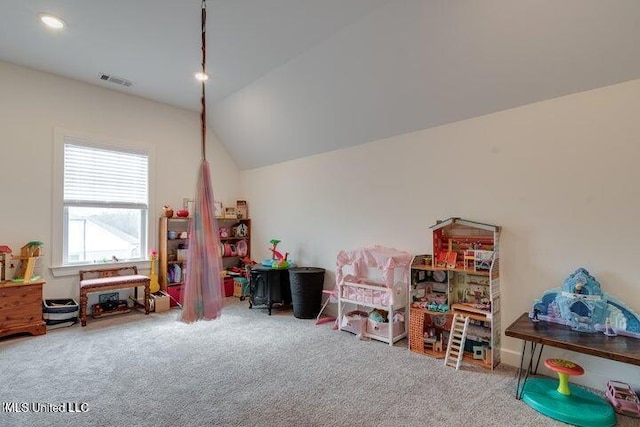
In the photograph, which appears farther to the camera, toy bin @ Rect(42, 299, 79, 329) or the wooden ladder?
toy bin @ Rect(42, 299, 79, 329)

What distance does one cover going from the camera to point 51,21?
304 cm

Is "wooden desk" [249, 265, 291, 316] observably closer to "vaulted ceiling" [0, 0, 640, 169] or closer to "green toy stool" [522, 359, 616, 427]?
"vaulted ceiling" [0, 0, 640, 169]

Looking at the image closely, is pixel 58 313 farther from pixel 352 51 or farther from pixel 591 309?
pixel 591 309

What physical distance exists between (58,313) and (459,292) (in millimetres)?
4718

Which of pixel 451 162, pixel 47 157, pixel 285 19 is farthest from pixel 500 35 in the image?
pixel 47 157

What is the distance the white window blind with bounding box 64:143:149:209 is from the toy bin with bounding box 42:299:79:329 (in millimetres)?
1316

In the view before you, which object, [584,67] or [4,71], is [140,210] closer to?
[4,71]

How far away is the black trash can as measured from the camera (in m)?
4.35

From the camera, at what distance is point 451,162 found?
3404 mm

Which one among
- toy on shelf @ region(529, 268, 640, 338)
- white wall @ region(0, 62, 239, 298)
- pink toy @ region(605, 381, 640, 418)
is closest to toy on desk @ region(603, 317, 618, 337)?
toy on shelf @ region(529, 268, 640, 338)

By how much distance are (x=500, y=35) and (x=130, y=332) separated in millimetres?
4823

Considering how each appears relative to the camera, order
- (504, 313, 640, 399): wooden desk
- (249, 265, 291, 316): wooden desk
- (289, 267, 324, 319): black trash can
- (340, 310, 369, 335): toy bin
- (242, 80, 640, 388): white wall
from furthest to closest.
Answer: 1. (249, 265, 291, 316): wooden desk
2. (289, 267, 324, 319): black trash can
3. (340, 310, 369, 335): toy bin
4. (242, 80, 640, 388): white wall
5. (504, 313, 640, 399): wooden desk

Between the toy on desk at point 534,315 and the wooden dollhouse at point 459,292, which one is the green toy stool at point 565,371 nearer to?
the toy on desk at point 534,315

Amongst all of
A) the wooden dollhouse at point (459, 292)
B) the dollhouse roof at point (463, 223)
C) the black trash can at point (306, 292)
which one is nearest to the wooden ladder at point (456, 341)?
the wooden dollhouse at point (459, 292)
